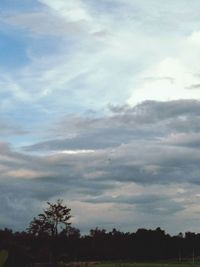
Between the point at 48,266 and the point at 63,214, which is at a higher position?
the point at 63,214

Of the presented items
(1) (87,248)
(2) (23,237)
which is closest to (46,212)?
(2) (23,237)

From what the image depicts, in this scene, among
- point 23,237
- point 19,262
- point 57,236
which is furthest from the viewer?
point 23,237

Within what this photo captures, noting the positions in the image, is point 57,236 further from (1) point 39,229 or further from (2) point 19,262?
(2) point 19,262

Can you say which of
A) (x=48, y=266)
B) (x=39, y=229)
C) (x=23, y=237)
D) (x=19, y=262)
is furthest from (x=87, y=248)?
(x=19, y=262)

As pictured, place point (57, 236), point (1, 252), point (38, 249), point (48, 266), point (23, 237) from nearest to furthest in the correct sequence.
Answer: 1. point (1, 252)
2. point (48, 266)
3. point (57, 236)
4. point (38, 249)
5. point (23, 237)

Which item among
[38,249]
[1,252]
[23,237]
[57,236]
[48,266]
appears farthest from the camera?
[23,237]

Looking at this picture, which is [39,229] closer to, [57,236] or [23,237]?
[57,236]

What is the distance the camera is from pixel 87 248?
19225 centimetres

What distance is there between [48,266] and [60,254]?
115 feet

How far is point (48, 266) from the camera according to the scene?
76.7 metres

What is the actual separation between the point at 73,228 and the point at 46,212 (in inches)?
214

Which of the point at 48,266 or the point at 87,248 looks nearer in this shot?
the point at 48,266

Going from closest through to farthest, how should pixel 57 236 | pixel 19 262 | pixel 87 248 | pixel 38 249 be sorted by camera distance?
pixel 19 262, pixel 57 236, pixel 38 249, pixel 87 248

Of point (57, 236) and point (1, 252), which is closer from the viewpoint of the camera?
point (1, 252)
